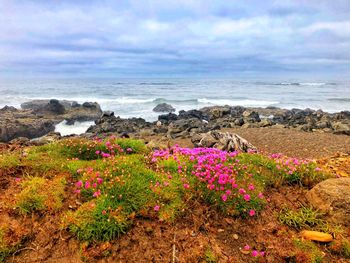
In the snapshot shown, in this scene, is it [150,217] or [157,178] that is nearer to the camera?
[150,217]

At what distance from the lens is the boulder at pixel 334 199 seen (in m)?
5.68

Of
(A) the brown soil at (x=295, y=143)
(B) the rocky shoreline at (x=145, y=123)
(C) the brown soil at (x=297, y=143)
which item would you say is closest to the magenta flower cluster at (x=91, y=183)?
(A) the brown soil at (x=295, y=143)

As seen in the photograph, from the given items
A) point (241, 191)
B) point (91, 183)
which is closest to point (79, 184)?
point (91, 183)

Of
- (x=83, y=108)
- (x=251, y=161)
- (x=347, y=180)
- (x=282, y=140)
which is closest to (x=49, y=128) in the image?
(x=83, y=108)

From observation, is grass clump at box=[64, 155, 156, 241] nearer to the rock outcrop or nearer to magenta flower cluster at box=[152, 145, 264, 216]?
magenta flower cluster at box=[152, 145, 264, 216]

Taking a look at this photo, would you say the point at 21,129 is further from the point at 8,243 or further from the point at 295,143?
the point at 8,243

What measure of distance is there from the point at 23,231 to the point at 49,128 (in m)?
28.0

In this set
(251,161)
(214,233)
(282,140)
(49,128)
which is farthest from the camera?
(49,128)

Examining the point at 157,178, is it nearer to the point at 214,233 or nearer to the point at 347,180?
the point at 214,233

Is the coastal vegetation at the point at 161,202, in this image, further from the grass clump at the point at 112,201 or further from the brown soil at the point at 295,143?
the brown soil at the point at 295,143

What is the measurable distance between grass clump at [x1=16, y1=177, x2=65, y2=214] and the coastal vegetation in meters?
0.02

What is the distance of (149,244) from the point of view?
196 inches

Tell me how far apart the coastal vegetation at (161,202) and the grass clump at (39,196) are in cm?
2

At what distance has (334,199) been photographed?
5.79m
